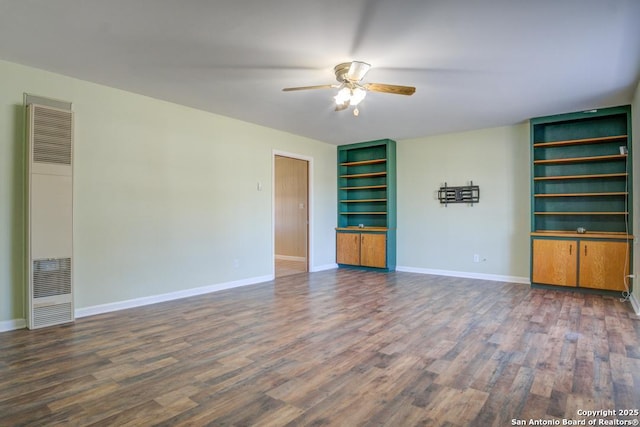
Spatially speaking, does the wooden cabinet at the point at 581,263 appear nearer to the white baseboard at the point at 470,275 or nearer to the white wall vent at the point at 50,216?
the white baseboard at the point at 470,275

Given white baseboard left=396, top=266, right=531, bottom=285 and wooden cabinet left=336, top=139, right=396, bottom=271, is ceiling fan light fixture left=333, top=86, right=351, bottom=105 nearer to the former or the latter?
wooden cabinet left=336, top=139, right=396, bottom=271

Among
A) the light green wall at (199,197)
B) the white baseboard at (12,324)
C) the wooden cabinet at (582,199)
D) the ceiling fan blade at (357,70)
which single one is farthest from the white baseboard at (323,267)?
the white baseboard at (12,324)

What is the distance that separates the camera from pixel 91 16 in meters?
2.50

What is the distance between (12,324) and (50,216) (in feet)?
3.41

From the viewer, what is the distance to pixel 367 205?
7.38 metres

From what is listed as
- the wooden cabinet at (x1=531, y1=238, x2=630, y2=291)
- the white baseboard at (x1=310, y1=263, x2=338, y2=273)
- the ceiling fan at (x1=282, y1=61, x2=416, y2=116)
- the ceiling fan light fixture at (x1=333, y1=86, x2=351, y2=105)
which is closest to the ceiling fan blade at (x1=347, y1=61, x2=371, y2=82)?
the ceiling fan at (x1=282, y1=61, x2=416, y2=116)

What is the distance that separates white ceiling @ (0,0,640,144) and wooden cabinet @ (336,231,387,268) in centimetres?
284

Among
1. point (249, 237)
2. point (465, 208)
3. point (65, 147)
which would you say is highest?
point (65, 147)

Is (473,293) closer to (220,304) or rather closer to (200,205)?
(220,304)

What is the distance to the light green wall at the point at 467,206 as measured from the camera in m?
5.63

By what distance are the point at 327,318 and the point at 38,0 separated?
11.2 feet

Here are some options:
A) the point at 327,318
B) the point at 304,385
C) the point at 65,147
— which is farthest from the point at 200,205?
the point at 304,385

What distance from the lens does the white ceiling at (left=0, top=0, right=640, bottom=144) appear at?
2414 millimetres

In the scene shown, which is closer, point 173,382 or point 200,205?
point 173,382
